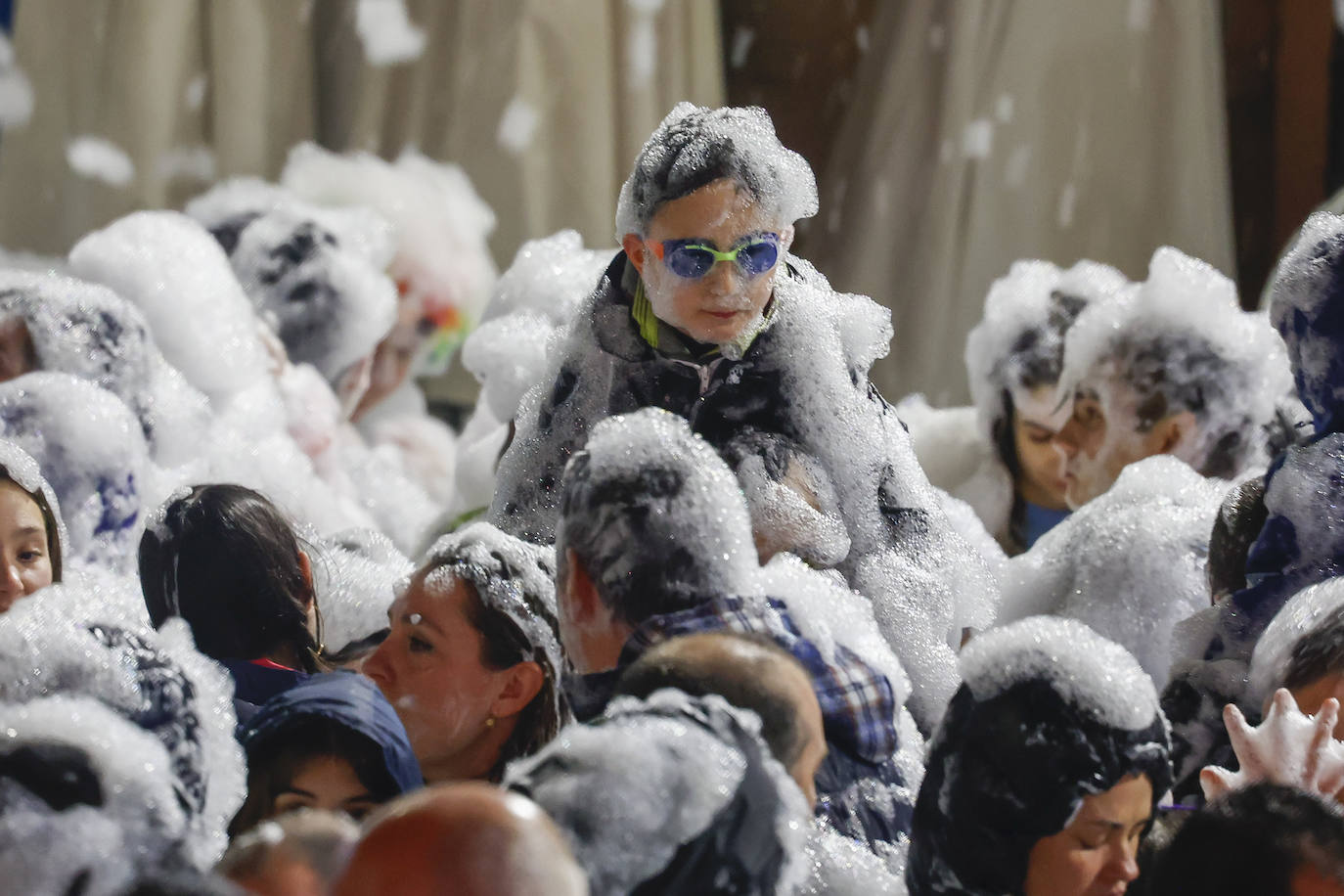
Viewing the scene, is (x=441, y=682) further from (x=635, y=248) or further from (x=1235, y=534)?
(x=1235, y=534)

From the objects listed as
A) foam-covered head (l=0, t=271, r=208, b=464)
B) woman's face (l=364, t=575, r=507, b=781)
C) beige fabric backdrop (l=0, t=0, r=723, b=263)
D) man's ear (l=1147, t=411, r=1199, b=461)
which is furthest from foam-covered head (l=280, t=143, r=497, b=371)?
woman's face (l=364, t=575, r=507, b=781)

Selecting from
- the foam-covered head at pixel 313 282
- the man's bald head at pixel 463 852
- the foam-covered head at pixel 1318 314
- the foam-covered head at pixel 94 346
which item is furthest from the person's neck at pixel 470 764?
the foam-covered head at pixel 313 282

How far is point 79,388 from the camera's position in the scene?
216 centimetres

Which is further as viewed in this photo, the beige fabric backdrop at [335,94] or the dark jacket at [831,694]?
the beige fabric backdrop at [335,94]

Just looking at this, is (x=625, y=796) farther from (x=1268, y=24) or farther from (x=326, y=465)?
(x=1268, y=24)

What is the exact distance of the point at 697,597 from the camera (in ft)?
4.33

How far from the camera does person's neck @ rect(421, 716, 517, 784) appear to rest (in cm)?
147

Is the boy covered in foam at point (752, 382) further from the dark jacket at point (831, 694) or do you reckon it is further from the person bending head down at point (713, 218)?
the dark jacket at point (831, 694)

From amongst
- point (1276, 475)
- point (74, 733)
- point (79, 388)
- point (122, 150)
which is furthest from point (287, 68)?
point (74, 733)

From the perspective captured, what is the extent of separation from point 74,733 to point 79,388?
1.14 meters

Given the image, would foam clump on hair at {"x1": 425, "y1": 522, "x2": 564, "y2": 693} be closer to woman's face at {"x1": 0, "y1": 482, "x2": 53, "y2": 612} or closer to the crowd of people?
the crowd of people

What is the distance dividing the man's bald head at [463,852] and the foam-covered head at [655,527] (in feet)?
1.25

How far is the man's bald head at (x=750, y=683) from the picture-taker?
3.76 feet

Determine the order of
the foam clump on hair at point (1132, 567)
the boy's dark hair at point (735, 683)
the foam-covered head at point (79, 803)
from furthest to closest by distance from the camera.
A: 1. the foam clump on hair at point (1132, 567)
2. the boy's dark hair at point (735, 683)
3. the foam-covered head at point (79, 803)
